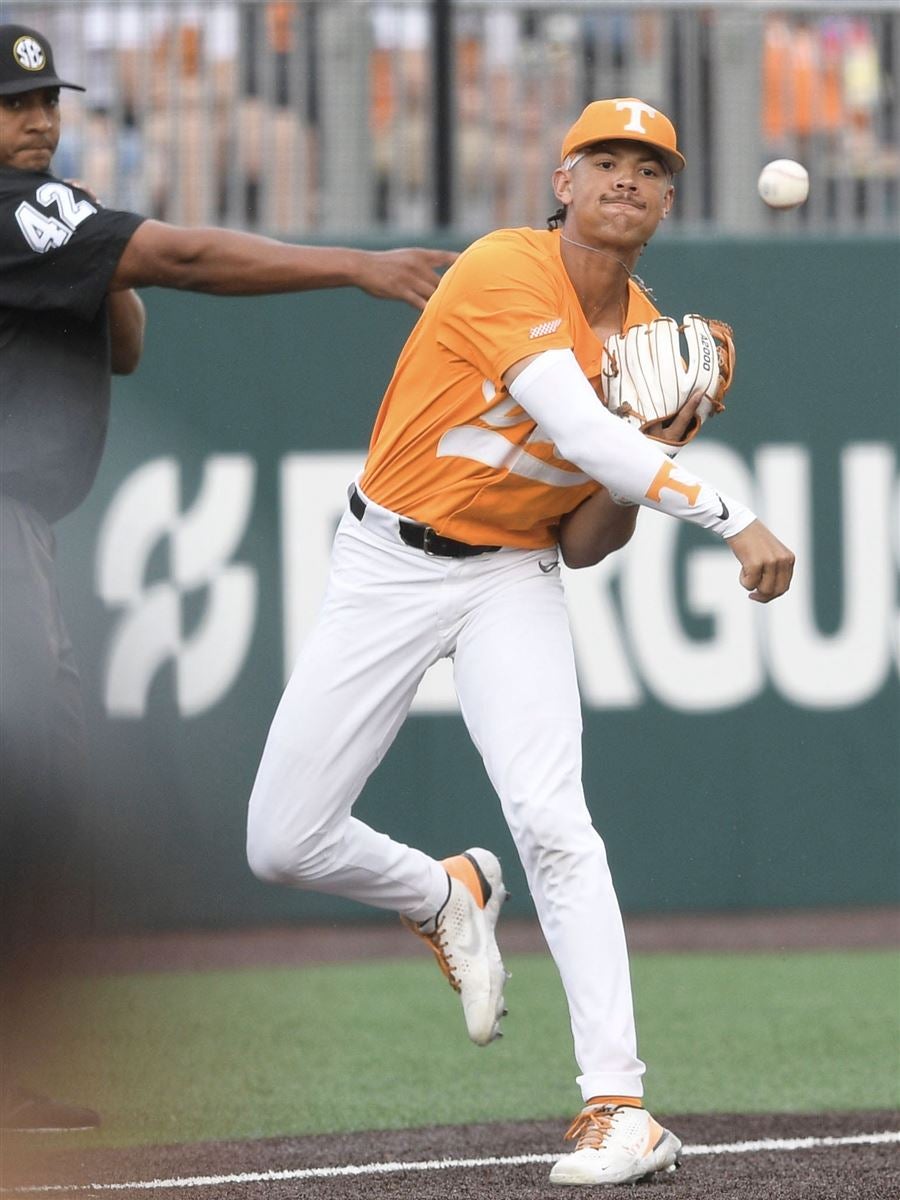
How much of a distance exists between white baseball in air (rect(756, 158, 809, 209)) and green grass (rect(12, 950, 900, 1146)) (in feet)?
7.47

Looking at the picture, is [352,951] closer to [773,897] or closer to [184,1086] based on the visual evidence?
[773,897]

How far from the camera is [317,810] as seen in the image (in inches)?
180

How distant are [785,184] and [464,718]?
1430 mm

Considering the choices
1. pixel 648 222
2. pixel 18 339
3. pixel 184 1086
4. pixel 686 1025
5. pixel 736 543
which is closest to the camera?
pixel 736 543

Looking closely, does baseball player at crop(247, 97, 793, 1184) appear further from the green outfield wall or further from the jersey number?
the green outfield wall

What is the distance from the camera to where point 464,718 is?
4.50 metres

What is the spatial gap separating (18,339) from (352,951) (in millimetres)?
3701

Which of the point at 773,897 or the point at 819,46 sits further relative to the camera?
the point at 819,46

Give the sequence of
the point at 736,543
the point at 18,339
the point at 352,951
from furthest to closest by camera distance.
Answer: the point at 352,951 → the point at 18,339 → the point at 736,543

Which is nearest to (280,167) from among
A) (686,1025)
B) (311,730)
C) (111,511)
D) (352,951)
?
(111,511)

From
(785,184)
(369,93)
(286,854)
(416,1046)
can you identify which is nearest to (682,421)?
(785,184)

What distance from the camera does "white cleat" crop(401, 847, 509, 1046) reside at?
4.71 m

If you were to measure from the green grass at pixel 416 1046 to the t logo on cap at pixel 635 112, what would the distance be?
97.1 inches

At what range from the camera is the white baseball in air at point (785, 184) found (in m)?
4.72
